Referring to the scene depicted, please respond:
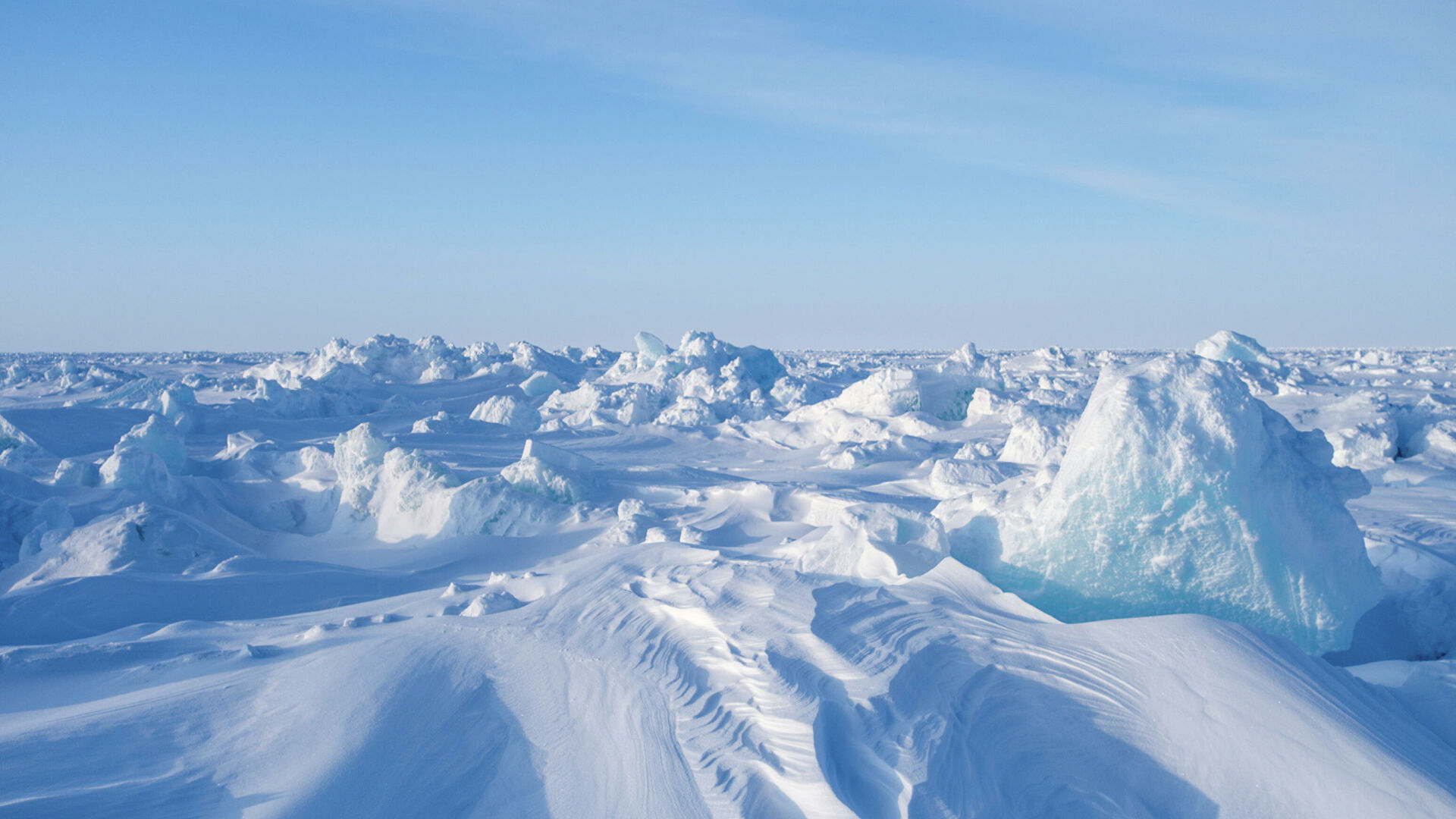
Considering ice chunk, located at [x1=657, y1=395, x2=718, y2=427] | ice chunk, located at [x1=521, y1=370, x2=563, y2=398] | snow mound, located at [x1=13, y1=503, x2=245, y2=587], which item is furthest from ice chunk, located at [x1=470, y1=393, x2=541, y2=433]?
snow mound, located at [x1=13, y1=503, x2=245, y2=587]

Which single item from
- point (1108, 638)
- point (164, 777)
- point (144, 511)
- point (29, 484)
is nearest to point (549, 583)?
point (164, 777)

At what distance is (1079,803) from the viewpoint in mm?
2648

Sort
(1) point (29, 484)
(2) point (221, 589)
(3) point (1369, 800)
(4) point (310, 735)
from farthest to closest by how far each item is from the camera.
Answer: (1) point (29, 484) → (2) point (221, 589) → (4) point (310, 735) → (3) point (1369, 800)

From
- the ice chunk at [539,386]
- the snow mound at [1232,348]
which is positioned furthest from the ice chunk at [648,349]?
the snow mound at [1232,348]

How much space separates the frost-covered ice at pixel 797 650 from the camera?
8.64 ft

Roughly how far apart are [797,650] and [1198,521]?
216 cm

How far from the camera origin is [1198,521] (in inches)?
159

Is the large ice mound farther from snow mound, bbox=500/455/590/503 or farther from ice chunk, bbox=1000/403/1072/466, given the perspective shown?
ice chunk, bbox=1000/403/1072/466

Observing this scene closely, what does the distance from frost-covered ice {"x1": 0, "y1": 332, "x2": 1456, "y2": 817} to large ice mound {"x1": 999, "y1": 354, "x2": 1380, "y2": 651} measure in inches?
0.6

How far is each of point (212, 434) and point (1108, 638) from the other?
1554 cm

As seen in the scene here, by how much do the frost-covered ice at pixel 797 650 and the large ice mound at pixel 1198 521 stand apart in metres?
0.02

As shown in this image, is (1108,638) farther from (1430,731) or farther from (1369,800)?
(1430,731)

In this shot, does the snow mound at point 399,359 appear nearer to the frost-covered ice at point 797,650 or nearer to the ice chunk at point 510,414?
the ice chunk at point 510,414

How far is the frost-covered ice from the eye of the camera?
2.63 metres
